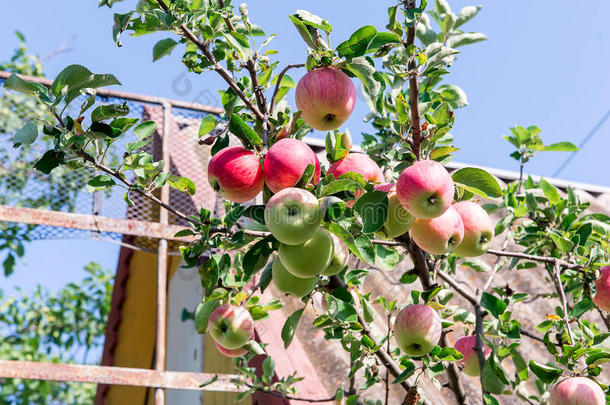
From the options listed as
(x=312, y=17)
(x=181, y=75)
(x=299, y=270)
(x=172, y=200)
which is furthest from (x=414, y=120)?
(x=172, y=200)

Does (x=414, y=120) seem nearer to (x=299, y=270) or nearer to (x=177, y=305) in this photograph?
(x=299, y=270)

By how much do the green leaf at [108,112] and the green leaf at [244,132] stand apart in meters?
0.26

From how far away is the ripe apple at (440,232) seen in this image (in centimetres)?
138

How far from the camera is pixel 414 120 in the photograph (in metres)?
1.36

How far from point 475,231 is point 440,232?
0.59 ft

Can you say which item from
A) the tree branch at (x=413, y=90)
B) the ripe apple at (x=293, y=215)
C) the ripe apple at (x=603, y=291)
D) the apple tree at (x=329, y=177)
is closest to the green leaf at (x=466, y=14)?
the apple tree at (x=329, y=177)

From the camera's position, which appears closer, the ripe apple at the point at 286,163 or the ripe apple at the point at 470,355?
the ripe apple at the point at 286,163

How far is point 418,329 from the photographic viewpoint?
1564 millimetres

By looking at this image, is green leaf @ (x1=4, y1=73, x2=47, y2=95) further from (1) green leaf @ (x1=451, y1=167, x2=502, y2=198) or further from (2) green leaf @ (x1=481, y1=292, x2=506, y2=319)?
(2) green leaf @ (x1=481, y1=292, x2=506, y2=319)

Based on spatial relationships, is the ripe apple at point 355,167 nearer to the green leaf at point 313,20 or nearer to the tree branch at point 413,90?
the tree branch at point 413,90

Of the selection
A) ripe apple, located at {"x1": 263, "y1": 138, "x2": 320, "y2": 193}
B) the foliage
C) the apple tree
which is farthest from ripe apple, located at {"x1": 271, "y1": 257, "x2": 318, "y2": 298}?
the foliage

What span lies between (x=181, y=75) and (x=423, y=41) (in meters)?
0.72

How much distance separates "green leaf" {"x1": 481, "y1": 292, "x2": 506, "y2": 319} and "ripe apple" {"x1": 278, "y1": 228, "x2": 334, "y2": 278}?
0.61 metres

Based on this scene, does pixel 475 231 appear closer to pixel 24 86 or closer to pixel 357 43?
pixel 357 43
